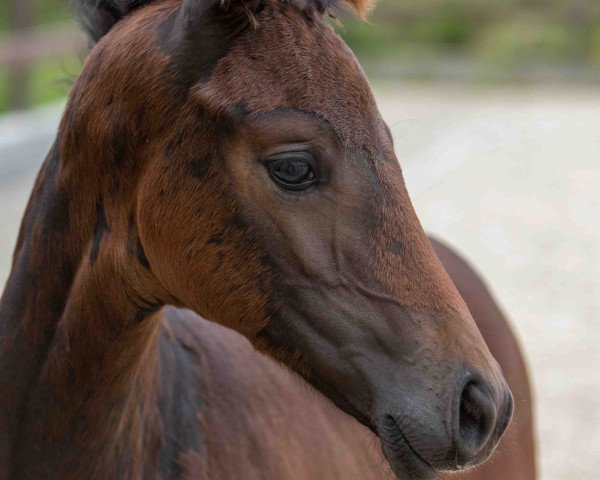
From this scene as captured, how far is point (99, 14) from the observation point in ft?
6.98

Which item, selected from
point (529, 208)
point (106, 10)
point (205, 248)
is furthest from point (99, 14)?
point (529, 208)

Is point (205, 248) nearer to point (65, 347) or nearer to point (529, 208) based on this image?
point (65, 347)

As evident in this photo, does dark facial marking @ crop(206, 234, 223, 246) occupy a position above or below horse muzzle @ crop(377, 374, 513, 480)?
above

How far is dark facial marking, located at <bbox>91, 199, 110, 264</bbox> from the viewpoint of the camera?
1923 millimetres

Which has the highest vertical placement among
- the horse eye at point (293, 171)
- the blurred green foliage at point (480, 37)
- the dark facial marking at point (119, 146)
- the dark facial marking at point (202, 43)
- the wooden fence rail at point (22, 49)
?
the blurred green foliage at point (480, 37)

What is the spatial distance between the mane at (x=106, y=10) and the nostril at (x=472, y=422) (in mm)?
891

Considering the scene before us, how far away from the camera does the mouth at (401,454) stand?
1.70 meters


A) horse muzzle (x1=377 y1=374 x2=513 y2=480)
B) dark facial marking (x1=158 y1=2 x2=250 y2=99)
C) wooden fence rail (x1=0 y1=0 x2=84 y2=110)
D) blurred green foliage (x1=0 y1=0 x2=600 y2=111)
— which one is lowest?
horse muzzle (x1=377 y1=374 x2=513 y2=480)

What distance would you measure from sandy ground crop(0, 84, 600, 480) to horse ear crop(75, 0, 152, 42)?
1.54 m

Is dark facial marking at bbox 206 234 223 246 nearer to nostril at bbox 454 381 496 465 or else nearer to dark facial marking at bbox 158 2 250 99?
dark facial marking at bbox 158 2 250 99

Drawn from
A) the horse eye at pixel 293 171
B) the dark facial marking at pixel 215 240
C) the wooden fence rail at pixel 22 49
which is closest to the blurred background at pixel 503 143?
the wooden fence rail at pixel 22 49

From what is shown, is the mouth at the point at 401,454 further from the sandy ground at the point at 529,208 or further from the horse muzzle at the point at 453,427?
the sandy ground at the point at 529,208

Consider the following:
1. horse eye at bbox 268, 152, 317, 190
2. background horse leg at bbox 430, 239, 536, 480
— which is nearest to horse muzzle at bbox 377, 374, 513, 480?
horse eye at bbox 268, 152, 317, 190

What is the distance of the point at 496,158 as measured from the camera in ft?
43.4
